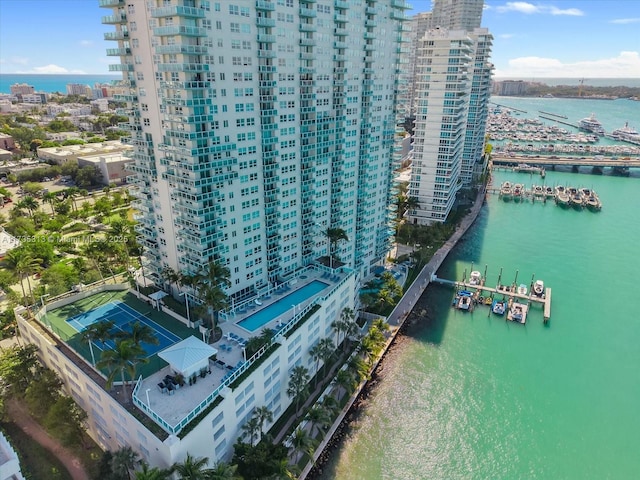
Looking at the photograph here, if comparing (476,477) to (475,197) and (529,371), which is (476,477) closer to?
(529,371)

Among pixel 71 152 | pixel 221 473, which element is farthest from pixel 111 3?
pixel 71 152

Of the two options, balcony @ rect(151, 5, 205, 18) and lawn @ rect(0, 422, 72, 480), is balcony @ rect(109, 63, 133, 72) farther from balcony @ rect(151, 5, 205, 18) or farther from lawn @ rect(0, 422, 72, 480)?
lawn @ rect(0, 422, 72, 480)

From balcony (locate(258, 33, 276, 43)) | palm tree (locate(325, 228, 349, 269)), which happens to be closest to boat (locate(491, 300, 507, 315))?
palm tree (locate(325, 228, 349, 269))

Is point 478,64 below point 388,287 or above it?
above

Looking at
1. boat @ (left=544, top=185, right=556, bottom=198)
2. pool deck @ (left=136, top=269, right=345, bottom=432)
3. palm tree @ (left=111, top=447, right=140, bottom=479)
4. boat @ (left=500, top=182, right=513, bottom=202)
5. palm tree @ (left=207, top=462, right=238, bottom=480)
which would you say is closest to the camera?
palm tree @ (left=207, top=462, right=238, bottom=480)

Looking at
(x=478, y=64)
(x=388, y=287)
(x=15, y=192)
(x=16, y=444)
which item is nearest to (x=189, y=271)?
(x=16, y=444)
